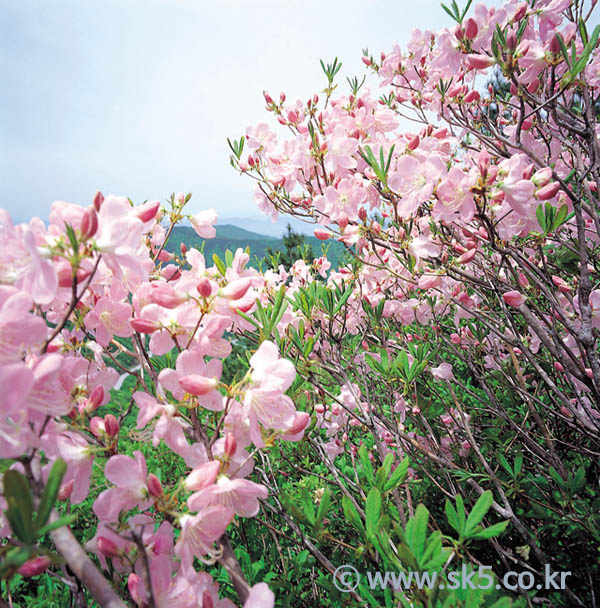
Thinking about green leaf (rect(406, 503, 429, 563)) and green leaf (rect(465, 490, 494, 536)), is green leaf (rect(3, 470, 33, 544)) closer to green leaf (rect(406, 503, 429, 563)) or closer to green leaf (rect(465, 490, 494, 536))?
green leaf (rect(406, 503, 429, 563))

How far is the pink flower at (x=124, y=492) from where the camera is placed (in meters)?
0.66

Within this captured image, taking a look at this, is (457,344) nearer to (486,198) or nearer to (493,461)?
(493,461)

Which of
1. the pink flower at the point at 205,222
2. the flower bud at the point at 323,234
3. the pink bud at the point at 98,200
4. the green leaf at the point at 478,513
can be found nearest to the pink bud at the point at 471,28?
the flower bud at the point at 323,234

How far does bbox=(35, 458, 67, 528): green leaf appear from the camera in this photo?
0.45 meters

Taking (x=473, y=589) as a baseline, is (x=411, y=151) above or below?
above

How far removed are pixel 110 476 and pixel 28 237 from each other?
1.37ft

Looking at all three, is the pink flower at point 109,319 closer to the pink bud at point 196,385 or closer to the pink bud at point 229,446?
the pink bud at point 196,385

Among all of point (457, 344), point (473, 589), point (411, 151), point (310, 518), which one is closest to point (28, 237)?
point (310, 518)

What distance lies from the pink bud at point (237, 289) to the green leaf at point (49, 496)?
0.44 m

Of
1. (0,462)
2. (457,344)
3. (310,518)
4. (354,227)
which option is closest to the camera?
(0,462)

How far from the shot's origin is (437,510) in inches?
86.7

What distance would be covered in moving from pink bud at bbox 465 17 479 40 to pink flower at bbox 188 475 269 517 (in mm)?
1715

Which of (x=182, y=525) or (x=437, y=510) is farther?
(x=437, y=510)

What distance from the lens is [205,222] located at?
3.91ft
